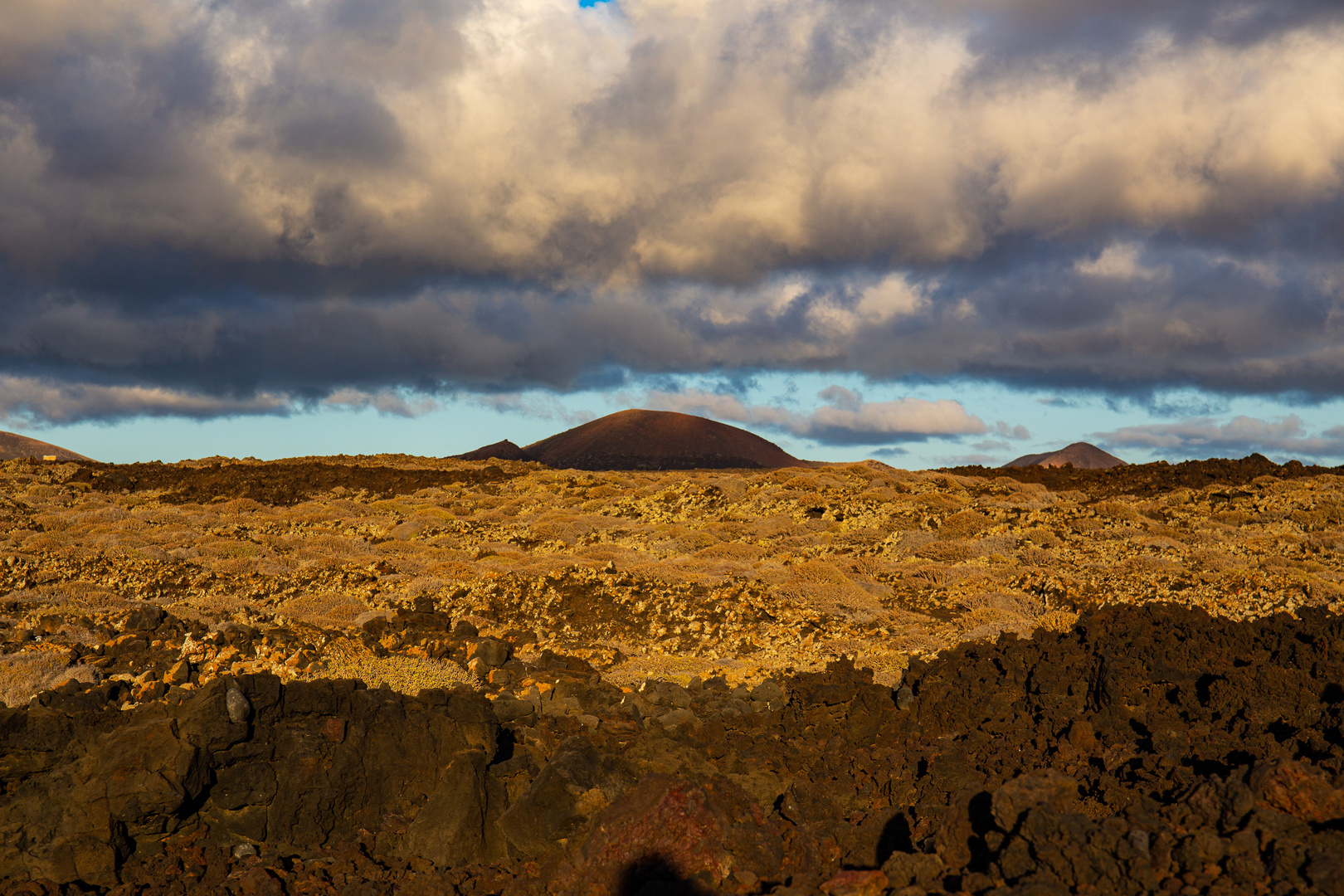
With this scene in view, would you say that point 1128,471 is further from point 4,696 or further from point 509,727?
point 4,696

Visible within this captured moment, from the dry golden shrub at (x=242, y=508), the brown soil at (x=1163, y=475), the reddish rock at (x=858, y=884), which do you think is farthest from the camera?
the dry golden shrub at (x=242, y=508)

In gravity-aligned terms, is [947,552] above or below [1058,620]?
above

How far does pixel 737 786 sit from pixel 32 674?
8651mm

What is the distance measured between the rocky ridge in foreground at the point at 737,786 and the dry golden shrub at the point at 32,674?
1.01m

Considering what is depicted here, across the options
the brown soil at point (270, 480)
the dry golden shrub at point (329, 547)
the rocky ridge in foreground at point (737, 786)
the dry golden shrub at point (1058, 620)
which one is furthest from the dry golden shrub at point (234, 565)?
the dry golden shrub at point (1058, 620)

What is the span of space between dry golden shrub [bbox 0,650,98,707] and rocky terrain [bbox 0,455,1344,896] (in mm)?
68

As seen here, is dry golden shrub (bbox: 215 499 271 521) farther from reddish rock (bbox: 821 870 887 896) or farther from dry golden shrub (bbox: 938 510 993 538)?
reddish rock (bbox: 821 870 887 896)

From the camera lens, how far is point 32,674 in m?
10.5

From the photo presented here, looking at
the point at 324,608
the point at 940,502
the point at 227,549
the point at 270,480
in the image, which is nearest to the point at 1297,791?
the point at 324,608

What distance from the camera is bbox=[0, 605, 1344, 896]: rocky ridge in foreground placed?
18.9 feet

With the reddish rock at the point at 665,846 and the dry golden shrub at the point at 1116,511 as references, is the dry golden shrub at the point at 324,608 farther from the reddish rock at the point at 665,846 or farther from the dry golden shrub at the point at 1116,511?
the dry golden shrub at the point at 1116,511

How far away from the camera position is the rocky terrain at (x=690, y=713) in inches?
259

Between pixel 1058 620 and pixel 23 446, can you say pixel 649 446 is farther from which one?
pixel 23 446

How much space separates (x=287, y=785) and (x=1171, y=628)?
996 cm
